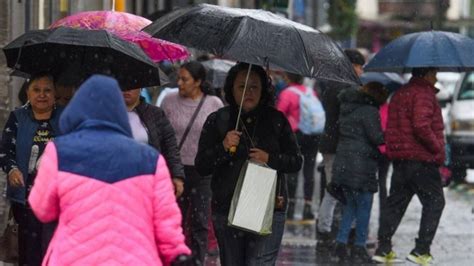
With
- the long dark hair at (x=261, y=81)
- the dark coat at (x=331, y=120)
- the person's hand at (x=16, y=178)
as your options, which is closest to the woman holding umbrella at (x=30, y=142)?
the person's hand at (x=16, y=178)

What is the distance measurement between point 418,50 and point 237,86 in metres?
3.54

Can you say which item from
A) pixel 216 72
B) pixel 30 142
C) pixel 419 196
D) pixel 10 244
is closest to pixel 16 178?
pixel 30 142

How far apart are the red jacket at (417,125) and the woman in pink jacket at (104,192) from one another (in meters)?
5.98

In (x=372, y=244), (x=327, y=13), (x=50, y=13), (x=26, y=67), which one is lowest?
(x=327, y=13)

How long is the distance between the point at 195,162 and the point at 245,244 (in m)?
0.61

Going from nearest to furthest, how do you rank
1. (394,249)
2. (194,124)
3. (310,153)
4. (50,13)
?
(194,124) < (394,249) < (50,13) < (310,153)

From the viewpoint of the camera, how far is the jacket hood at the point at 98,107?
19.0ft

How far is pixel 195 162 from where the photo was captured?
8445 millimetres

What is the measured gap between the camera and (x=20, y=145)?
323 inches

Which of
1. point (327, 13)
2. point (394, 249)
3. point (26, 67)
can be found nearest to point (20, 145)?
point (26, 67)

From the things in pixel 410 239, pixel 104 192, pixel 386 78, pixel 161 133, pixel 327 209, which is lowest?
pixel 410 239

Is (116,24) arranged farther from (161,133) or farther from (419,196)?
(419,196)

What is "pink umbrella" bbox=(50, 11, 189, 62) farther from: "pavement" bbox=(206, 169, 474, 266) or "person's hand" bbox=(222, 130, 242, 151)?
"pavement" bbox=(206, 169, 474, 266)

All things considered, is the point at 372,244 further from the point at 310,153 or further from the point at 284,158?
the point at 284,158
